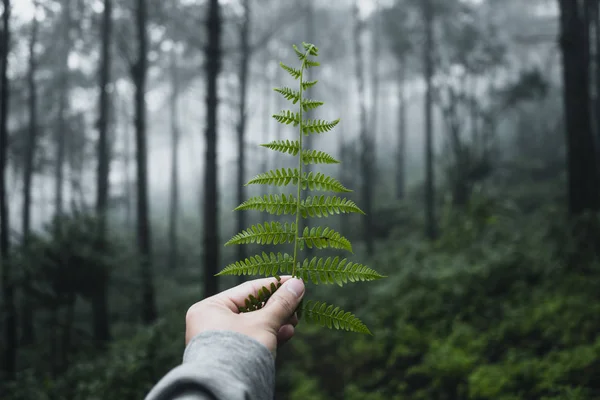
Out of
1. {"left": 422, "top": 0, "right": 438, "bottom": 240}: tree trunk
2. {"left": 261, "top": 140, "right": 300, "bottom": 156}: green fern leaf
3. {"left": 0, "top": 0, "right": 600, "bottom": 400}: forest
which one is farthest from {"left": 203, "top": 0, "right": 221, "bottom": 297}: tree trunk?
{"left": 422, "top": 0, "right": 438, "bottom": 240}: tree trunk

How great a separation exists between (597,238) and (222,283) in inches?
370

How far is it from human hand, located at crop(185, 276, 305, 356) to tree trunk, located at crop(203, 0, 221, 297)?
16.5 feet

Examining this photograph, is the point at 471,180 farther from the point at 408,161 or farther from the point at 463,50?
the point at 408,161

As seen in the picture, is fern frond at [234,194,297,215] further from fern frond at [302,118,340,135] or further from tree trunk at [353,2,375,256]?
tree trunk at [353,2,375,256]

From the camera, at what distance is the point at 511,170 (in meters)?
23.7

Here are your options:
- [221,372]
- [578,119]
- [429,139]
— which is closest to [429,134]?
[429,139]

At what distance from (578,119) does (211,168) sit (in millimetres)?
7594

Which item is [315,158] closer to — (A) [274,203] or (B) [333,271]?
(A) [274,203]

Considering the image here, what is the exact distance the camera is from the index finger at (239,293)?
1357mm

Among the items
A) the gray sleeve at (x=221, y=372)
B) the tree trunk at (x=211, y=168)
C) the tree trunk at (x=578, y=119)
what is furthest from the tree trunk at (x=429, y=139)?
the gray sleeve at (x=221, y=372)

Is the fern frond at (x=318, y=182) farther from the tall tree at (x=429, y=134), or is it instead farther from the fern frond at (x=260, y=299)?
the tall tree at (x=429, y=134)

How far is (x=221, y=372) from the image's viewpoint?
986mm

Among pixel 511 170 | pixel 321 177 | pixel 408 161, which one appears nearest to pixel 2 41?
pixel 321 177

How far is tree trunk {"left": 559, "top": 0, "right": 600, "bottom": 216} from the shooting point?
27.6 ft
